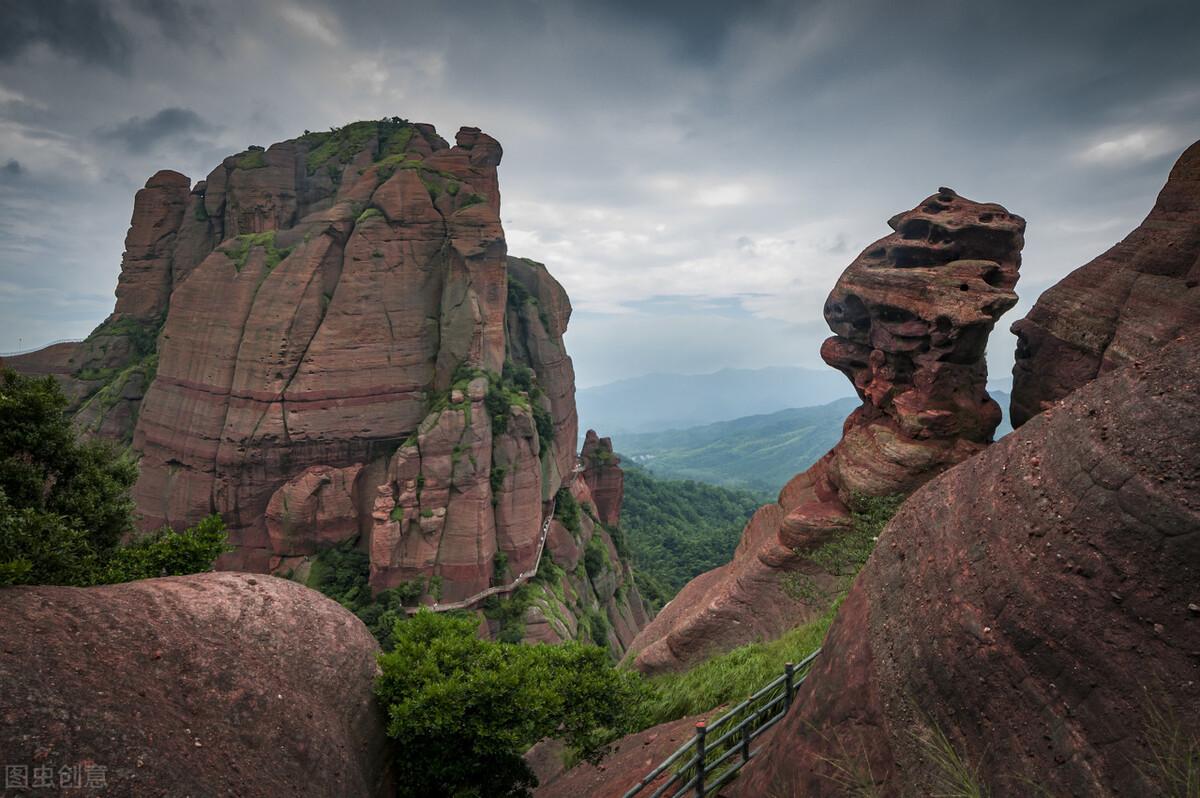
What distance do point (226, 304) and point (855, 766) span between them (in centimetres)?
4717

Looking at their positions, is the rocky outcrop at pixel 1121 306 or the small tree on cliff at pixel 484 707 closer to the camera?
the small tree on cliff at pixel 484 707

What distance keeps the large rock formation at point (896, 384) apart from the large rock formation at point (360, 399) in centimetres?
2279

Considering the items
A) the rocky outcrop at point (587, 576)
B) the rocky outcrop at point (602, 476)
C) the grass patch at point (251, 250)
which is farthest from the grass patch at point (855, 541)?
the rocky outcrop at point (602, 476)

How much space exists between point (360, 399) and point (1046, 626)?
40.5 metres

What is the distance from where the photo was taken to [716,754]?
9.58 m

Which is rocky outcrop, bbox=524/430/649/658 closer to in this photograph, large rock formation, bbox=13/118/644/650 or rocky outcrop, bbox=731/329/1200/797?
large rock formation, bbox=13/118/644/650

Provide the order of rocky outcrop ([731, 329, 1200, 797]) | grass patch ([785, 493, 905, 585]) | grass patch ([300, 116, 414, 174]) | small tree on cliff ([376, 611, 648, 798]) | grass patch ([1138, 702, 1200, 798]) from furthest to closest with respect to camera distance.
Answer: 1. grass patch ([300, 116, 414, 174])
2. grass patch ([785, 493, 905, 585])
3. small tree on cliff ([376, 611, 648, 798])
4. rocky outcrop ([731, 329, 1200, 797])
5. grass patch ([1138, 702, 1200, 798])

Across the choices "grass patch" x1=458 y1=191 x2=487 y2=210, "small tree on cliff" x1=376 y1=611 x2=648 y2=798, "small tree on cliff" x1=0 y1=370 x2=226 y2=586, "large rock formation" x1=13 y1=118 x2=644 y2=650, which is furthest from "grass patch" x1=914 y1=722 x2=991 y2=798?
"grass patch" x1=458 y1=191 x2=487 y2=210

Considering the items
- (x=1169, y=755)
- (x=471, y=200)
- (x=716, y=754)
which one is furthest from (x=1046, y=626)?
(x=471, y=200)

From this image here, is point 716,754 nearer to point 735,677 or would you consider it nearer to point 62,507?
point 735,677

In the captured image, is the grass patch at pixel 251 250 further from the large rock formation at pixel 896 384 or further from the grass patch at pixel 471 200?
the large rock formation at pixel 896 384

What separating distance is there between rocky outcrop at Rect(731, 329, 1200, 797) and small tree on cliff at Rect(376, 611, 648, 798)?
4.93m

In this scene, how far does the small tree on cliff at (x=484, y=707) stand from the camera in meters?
10.7

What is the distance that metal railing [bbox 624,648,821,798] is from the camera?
8.24 meters
